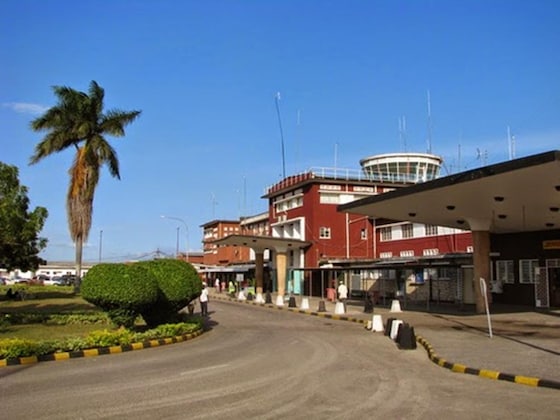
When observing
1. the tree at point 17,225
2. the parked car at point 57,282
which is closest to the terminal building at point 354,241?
A: the tree at point 17,225

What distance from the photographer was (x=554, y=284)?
33906mm

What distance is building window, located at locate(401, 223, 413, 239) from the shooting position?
163ft

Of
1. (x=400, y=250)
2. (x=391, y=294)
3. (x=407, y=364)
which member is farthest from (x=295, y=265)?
(x=407, y=364)

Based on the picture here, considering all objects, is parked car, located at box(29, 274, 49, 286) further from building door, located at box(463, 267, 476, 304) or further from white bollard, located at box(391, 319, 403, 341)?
white bollard, located at box(391, 319, 403, 341)

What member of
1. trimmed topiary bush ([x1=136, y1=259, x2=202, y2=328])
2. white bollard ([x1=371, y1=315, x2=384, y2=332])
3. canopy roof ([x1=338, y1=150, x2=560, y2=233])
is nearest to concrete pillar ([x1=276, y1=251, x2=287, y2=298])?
canopy roof ([x1=338, y1=150, x2=560, y2=233])

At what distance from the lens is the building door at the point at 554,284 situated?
33.7m

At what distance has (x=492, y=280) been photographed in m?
38.2

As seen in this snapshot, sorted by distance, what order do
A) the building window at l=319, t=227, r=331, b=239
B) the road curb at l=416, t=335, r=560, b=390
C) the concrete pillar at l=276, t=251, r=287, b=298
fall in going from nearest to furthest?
the road curb at l=416, t=335, r=560, b=390, the concrete pillar at l=276, t=251, r=287, b=298, the building window at l=319, t=227, r=331, b=239

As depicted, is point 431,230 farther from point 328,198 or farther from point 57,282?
point 57,282

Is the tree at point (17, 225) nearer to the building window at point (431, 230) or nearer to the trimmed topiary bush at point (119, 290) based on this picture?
the trimmed topiary bush at point (119, 290)

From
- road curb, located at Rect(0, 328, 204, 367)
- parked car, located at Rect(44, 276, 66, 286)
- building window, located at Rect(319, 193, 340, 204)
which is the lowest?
road curb, located at Rect(0, 328, 204, 367)

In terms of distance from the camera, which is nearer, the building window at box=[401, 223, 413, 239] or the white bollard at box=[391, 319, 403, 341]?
the white bollard at box=[391, 319, 403, 341]

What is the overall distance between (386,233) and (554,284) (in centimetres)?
2099

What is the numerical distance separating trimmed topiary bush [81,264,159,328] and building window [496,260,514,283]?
81.3 ft
